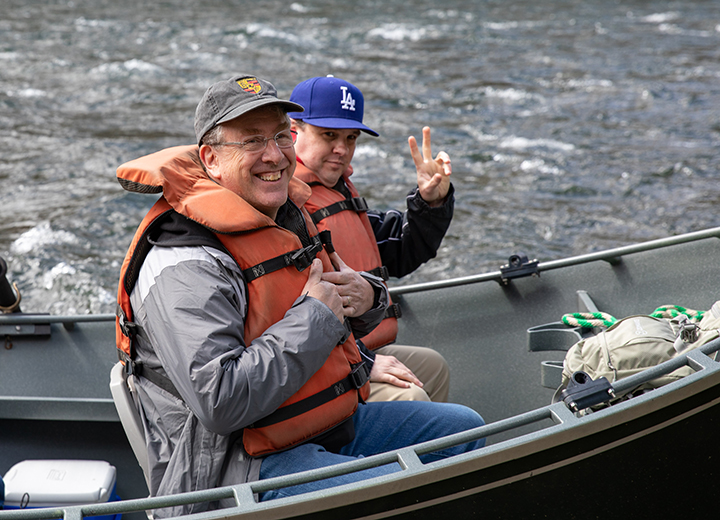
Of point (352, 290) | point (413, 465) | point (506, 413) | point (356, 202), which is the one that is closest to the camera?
point (413, 465)

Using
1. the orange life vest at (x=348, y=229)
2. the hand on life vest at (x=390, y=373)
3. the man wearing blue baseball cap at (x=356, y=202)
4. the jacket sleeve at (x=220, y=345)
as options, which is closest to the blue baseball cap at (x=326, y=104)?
the man wearing blue baseball cap at (x=356, y=202)

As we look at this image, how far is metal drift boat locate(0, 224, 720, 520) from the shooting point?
1.72 metres

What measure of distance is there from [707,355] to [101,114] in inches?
388

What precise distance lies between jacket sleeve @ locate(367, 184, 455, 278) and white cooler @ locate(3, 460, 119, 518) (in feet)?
4.24

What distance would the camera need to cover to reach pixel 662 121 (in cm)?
991

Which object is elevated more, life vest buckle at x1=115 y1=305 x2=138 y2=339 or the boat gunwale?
life vest buckle at x1=115 y1=305 x2=138 y2=339

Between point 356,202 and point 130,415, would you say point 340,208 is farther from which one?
point 130,415

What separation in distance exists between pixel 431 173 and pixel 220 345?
1357 millimetres

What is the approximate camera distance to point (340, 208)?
258cm

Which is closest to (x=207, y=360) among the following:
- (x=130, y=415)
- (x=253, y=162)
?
(x=130, y=415)

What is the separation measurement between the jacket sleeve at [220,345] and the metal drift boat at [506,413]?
0.66 feet

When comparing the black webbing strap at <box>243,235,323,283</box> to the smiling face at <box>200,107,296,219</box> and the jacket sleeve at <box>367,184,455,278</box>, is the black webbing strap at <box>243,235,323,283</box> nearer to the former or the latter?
the smiling face at <box>200,107,296,219</box>

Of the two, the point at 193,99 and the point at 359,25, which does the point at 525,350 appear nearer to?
the point at 193,99

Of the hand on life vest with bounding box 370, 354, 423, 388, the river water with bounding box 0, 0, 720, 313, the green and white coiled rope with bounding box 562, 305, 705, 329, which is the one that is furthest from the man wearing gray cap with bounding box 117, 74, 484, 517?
the river water with bounding box 0, 0, 720, 313
